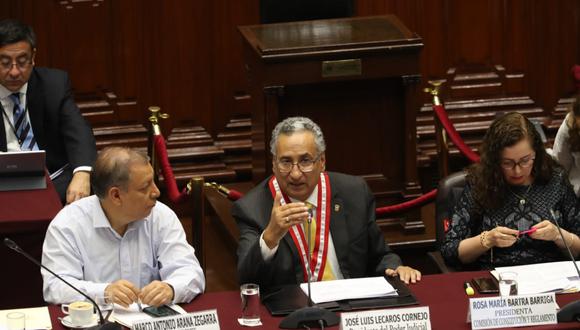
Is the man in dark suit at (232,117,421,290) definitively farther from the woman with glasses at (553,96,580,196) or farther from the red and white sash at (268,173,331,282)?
the woman with glasses at (553,96,580,196)

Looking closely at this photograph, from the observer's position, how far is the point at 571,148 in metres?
5.15

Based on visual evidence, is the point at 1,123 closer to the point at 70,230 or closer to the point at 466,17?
the point at 70,230

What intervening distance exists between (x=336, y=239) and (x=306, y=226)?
0.12m

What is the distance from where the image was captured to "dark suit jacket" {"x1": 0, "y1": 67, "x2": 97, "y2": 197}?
18.0 ft

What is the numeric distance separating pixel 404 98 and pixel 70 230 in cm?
221

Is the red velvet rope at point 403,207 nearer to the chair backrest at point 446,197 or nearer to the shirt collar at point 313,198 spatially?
the chair backrest at point 446,197

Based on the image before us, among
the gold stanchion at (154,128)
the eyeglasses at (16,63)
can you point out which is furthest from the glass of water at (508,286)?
the eyeglasses at (16,63)

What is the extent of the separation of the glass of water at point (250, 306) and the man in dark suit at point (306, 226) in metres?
0.38

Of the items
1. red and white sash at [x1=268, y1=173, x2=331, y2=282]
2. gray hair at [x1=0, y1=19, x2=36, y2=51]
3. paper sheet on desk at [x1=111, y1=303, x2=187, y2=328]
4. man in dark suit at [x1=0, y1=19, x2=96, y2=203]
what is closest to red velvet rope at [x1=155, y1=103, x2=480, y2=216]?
man in dark suit at [x1=0, y1=19, x2=96, y2=203]

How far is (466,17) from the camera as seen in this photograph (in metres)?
7.20

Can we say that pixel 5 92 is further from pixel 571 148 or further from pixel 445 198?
pixel 571 148

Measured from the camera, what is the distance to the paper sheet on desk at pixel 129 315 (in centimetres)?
369

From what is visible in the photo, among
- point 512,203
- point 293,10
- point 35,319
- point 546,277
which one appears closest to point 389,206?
point 512,203

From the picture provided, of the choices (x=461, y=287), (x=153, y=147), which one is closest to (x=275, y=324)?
(x=461, y=287)
